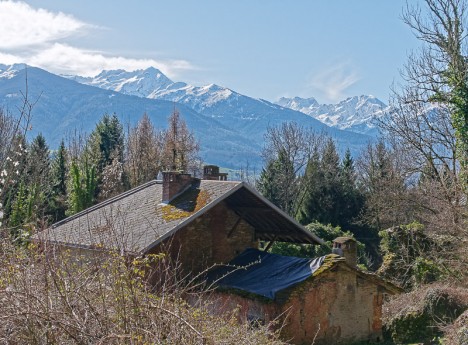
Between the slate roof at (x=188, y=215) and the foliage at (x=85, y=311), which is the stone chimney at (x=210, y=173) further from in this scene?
the foliage at (x=85, y=311)

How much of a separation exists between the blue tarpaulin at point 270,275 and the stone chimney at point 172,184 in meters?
3.09

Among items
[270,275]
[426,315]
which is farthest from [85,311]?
[426,315]

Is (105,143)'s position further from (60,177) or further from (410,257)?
(410,257)

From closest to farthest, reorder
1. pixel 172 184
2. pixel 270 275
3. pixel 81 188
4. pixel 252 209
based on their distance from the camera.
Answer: pixel 270 275 → pixel 252 209 → pixel 172 184 → pixel 81 188

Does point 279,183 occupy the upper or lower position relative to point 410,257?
upper

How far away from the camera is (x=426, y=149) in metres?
28.0

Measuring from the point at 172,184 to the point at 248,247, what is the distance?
3471 millimetres

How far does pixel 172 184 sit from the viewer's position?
Answer: 2027 cm

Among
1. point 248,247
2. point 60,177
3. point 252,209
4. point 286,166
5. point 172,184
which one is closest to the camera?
point 252,209

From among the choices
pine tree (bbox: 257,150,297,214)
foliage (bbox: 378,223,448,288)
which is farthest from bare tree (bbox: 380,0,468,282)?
pine tree (bbox: 257,150,297,214)

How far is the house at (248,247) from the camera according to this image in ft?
53.1

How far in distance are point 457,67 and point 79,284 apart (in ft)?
66.8

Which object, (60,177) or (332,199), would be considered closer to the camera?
(332,199)

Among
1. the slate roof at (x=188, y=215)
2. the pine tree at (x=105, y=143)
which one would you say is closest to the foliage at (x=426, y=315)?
the slate roof at (x=188, y=215)
